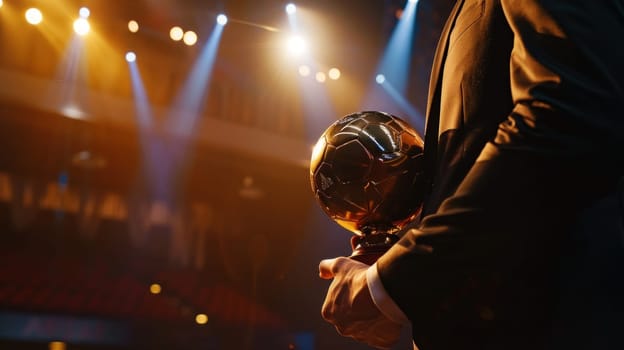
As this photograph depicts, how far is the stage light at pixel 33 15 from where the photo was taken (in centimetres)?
653

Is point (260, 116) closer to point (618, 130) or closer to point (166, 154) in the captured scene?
point (166, 154)

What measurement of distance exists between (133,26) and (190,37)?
693 millimetres

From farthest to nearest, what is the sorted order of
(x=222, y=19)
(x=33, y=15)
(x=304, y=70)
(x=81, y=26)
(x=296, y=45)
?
(x=304, y=70) → (x=296, y=45) → (x=222, y=19) → (x=81, y=26) → (x=33, y=15)

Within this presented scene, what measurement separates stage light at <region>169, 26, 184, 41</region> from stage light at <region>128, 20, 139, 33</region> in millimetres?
405

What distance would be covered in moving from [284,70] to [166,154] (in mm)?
1984

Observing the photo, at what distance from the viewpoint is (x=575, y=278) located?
0.70m

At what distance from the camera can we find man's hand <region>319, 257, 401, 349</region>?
784mm

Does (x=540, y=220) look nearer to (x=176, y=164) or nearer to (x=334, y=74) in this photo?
(x=334, y=74)

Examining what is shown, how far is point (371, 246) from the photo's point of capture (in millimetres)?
1009

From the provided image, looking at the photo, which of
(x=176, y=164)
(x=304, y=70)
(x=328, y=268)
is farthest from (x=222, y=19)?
(x=328, y=268)

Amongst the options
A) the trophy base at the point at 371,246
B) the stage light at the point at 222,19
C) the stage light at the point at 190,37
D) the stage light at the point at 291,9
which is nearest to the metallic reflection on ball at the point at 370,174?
the trophy base at the point at 371,246

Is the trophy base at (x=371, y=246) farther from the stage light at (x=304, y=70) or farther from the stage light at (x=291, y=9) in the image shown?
the stage light at (x=304, y=70)

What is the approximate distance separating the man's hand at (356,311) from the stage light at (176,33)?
22.2ft

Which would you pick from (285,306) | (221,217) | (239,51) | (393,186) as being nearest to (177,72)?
(239,51)
